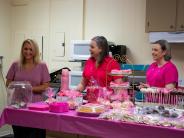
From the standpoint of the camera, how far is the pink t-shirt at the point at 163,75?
2812 mm

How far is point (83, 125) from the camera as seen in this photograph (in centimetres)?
215

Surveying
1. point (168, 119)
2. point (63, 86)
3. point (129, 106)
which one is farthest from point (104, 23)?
point (168, 119)

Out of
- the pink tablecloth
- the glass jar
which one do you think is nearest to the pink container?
the pink tablecloth

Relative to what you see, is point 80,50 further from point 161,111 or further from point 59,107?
point 161,111

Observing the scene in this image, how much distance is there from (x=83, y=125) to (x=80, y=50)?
230 cm

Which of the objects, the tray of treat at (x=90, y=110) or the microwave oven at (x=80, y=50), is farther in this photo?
the microwave oven at (x=80, y=50)

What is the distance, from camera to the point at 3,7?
205 inches

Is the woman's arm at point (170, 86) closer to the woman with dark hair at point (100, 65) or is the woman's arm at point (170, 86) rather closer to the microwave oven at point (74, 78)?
the woman with dark hair at point (100, 65)

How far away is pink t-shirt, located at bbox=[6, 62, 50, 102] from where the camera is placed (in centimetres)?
306

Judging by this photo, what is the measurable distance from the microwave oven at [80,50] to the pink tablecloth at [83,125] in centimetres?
200

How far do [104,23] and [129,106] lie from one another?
2507mm

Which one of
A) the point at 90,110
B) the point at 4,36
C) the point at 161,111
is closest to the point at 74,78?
the point at 4,36

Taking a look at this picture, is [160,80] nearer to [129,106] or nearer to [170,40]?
[129,106]

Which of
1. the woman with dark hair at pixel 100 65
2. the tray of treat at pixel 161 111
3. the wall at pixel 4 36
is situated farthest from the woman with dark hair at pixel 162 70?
the wall at pixel 4 36
